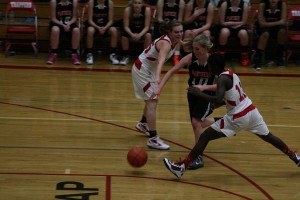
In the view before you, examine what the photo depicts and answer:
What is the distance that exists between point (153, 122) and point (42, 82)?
14.6 ft

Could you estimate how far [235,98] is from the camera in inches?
291

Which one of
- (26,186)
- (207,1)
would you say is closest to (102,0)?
(207,1)

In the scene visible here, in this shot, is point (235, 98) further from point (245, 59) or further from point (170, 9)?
point (170, 9)

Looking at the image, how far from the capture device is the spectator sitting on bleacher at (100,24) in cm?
1433

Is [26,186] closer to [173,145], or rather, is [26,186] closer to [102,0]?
[173,145]

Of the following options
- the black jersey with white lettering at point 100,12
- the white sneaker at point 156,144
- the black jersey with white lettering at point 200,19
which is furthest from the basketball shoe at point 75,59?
the white sneaker at point 156,144

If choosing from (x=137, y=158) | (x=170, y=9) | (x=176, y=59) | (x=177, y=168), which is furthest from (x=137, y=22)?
(x=177, y=168)

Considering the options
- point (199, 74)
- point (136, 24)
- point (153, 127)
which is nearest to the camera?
point (199, 74)

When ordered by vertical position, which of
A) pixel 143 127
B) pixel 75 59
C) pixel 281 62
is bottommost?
pixel 143 127

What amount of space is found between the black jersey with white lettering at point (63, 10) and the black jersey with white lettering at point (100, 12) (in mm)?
570

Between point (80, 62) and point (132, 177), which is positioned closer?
point (132, 177)

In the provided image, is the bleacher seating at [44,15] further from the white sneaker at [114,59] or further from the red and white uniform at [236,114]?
the red and white uniform at [236,114]

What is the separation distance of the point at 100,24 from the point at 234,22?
3184mm

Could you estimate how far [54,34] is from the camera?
14.2 metres
